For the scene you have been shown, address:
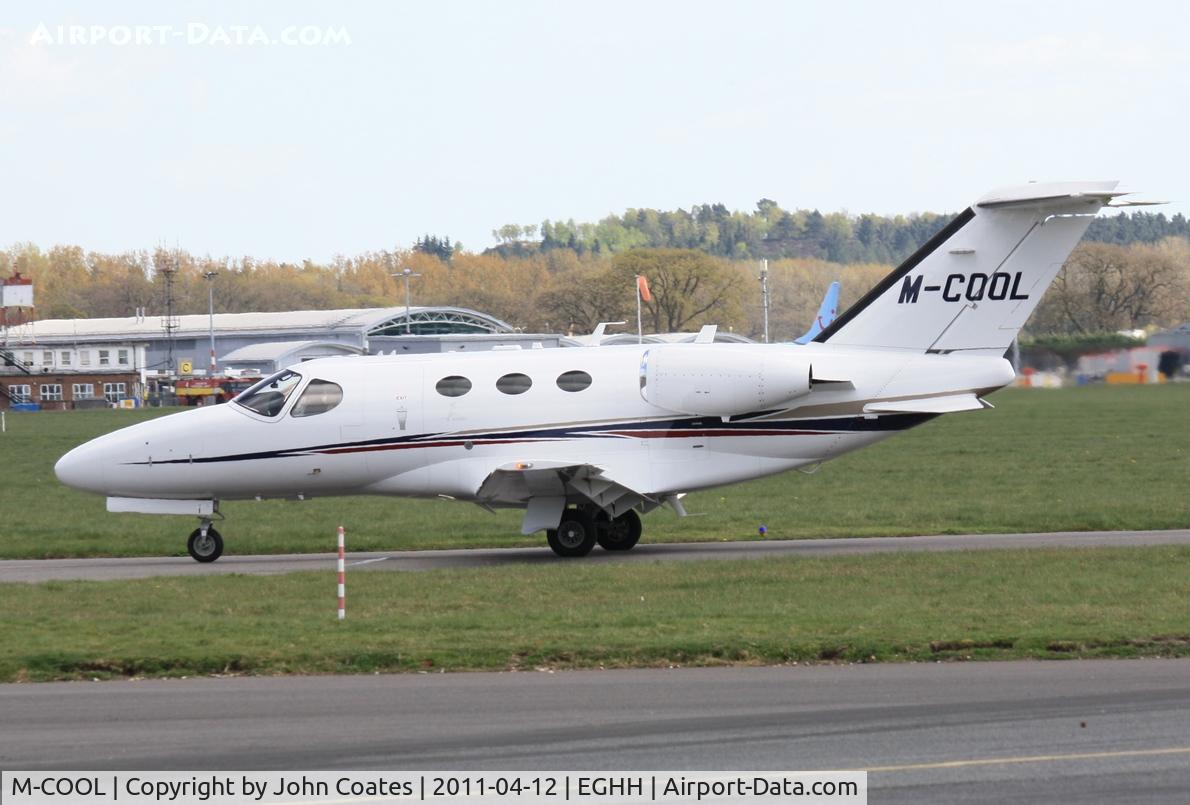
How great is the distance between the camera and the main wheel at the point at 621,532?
22.0 meters

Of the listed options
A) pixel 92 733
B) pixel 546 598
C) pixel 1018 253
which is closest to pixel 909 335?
pixel 1018 253

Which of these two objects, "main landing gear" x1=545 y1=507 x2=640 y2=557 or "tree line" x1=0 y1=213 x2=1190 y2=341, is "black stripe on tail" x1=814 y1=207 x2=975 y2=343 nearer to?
"main landing gear" x1=545 y1=507 x2=640 y2=557

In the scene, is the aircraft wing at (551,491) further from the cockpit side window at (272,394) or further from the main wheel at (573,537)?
the cockpit side window at (272,394)

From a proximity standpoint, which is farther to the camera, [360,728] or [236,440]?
[236,440]

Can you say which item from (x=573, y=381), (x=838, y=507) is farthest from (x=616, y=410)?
(x=838, y=507)

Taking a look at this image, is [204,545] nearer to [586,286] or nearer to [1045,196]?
[1045,196]

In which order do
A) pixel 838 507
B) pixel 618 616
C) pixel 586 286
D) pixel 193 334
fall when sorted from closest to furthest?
pixel 618 616 < pixel 838 507 < pixel 586 286 < pixel 193 334

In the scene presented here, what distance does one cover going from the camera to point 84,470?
850 inches

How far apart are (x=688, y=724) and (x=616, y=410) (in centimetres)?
1058

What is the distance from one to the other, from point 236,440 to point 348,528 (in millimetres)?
5692

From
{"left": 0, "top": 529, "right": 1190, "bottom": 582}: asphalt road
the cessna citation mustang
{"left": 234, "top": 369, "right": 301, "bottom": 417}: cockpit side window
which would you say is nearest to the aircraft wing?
the cessna citation mustang

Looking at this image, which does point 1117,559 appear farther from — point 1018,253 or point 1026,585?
point 1018,253

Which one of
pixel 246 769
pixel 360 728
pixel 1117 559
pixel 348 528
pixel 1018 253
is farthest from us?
pixel 348 528

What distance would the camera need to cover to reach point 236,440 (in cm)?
2133
